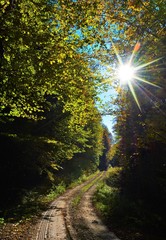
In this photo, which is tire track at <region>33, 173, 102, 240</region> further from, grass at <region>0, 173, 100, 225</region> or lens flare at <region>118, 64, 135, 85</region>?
lens flare at <region>118, 64, 135, 85</region>

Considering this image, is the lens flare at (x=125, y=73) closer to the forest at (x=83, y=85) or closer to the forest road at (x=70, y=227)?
the forest at (x=83, y=85)

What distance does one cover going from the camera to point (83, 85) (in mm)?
10641

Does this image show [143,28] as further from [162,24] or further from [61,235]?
[61,235]

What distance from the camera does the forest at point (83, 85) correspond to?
7.54m

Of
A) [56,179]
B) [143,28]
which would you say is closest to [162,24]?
[143,28]

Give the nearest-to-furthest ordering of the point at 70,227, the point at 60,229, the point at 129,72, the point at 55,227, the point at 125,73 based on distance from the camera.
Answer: the point at 60,229
the point at 55,227
the point at 70,227
the point at 129,72
the point at 125,73

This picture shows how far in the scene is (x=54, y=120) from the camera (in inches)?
849

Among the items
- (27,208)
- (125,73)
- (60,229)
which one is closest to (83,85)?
(125,73)

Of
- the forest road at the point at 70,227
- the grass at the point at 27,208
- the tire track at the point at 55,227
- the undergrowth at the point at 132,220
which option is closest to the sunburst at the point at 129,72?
the undergrowth at the point at 132,220

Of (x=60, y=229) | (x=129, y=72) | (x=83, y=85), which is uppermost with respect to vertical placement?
(x=129, y=72)

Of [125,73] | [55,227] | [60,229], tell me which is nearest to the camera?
[60,229]

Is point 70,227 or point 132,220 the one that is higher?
point 132,220

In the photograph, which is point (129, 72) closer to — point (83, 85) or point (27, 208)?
point (83, 85)

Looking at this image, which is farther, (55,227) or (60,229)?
(55,227)
